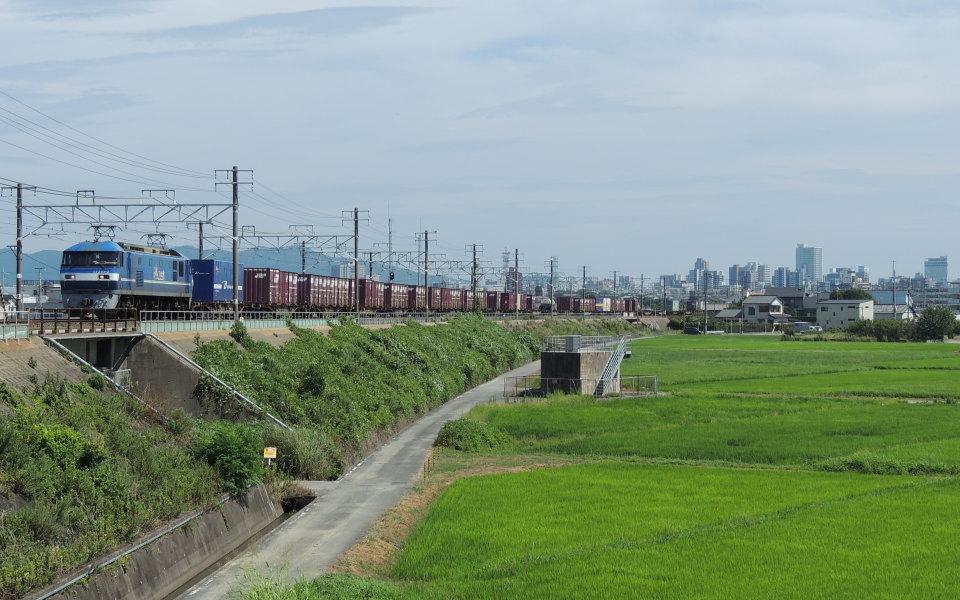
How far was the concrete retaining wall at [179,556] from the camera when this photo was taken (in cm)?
2025

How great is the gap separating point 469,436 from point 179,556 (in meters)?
21.7

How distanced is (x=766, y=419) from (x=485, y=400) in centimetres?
1919

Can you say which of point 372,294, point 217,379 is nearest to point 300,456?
point 217,379

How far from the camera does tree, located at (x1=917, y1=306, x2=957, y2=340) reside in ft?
480

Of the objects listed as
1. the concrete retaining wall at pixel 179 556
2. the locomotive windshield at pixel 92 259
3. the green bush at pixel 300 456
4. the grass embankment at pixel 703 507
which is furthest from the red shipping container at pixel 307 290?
the concrete retaining wall at pixel 179 556

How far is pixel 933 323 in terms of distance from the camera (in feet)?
481

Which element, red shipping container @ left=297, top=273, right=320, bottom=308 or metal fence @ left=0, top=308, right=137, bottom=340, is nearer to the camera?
metal fence @ left=0, top=308, right=137, bottom=340

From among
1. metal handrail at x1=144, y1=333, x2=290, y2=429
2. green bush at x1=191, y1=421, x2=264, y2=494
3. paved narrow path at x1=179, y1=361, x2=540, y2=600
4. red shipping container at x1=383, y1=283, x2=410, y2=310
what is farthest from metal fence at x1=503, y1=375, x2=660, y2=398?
red shipping container at x1=383, y1=283, x2=410, y2=310

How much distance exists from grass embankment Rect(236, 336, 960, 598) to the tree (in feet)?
316

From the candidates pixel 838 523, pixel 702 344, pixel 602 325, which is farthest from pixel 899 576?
pixel 602 325

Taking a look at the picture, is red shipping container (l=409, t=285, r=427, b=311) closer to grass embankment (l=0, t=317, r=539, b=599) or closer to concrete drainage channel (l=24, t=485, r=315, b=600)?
grass embankment (l=0, t=317, r=539, b=599)

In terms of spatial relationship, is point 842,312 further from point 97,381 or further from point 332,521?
point 97,381

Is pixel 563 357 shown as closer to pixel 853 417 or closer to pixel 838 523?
pixel 853 417

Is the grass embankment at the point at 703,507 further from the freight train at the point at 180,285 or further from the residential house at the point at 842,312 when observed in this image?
the residential house at the point at 842,312
